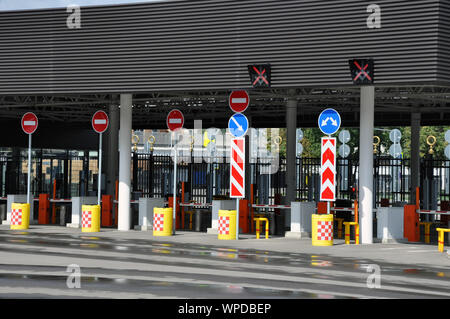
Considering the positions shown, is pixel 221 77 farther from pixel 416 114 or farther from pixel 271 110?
pixel 416 114

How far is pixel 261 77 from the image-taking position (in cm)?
2194

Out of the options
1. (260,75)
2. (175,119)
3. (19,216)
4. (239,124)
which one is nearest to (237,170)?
Answer: (239,124)

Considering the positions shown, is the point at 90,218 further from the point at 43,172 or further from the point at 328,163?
the point at 43,172

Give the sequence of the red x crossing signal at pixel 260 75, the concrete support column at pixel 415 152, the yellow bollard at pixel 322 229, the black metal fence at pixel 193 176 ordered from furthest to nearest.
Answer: the black metal fence at pixel 193 176, the concrete support column at pixel 415 152, the red x crossing signal at pixel 260 75, the yellow bollard at pixel 322 229

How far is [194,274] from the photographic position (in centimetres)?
1448

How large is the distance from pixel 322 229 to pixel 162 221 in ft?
16.8

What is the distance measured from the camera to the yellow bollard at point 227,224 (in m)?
22.7

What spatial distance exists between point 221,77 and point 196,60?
0.95 m

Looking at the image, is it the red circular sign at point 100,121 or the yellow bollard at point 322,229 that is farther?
the red circular sign at point 100,121

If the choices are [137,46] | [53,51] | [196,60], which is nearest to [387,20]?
[196,60]

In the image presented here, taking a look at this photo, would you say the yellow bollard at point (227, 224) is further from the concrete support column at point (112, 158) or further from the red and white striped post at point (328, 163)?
the concrete support column at point (112, 158)

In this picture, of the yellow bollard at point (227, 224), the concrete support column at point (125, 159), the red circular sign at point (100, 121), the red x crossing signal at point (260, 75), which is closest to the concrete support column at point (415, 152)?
the concrete support column at point (125, 159)

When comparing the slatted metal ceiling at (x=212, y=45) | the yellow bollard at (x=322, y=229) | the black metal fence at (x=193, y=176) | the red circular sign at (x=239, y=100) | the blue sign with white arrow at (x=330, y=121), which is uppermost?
the slatted metal ceiling at (x=212, y=45)

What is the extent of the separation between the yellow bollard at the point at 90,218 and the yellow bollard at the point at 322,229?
7322 millimetres
